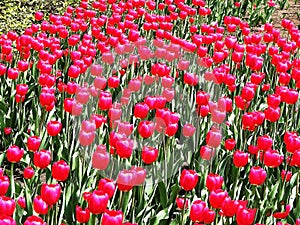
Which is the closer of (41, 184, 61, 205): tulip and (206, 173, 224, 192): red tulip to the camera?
(41, 184, 61, 205): tulip

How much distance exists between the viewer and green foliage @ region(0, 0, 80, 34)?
23.4 feet

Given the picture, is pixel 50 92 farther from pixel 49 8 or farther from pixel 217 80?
pixel 49 8

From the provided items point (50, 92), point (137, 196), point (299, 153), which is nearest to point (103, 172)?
point (137, 196)

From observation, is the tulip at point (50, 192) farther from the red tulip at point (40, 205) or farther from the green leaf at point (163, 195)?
the green leaf at point (163, 195)

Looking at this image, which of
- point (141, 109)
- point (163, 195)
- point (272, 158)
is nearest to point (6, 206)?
point (163, 195)

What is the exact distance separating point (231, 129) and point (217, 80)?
1.30 feet

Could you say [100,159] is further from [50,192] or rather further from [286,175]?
[286,175]

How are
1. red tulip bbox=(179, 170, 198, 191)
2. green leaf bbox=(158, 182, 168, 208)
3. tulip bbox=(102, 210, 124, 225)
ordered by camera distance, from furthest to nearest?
green leaf bbox=(158, 182, 168, 208) < red tulip bbox=(179, 170, 198, 191) < tulip bbox=(102, 210, 124, 225)

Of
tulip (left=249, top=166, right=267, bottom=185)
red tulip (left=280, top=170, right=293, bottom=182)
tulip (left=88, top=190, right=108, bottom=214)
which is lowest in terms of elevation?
red tulip (left=280, top=170, right=293, bottom=182)

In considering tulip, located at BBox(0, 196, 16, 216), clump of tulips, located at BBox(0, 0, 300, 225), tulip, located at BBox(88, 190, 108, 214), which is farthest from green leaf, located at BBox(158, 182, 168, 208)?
tulip, located at BBox(0, 196, 16, 216)

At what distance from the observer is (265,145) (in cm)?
329

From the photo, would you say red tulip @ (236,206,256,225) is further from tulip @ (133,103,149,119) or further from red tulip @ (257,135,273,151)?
tulip @ (133,103,149,119)

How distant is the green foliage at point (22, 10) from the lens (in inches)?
281

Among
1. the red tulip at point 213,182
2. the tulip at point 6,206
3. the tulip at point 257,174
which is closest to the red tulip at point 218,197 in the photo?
the red tulip at point 213,182
